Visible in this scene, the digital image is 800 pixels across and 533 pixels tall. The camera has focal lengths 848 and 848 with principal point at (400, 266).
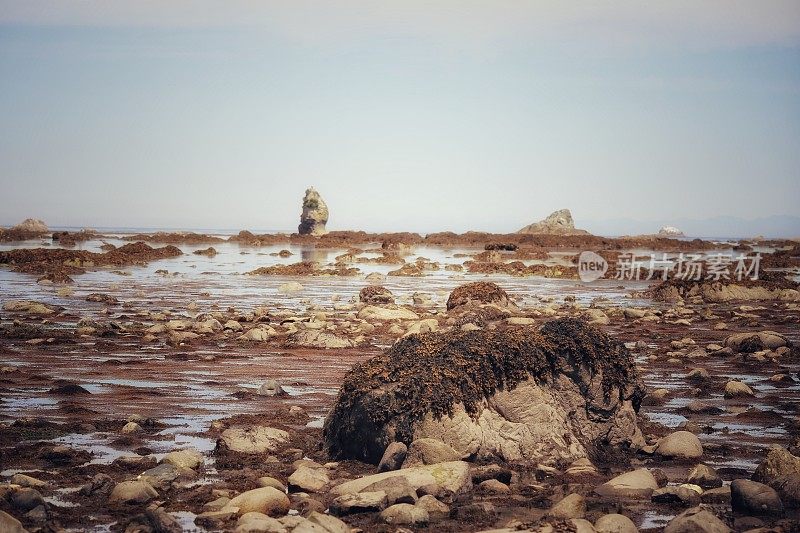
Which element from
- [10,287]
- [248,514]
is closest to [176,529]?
[248,514]

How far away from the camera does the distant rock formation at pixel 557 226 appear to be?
121312mm

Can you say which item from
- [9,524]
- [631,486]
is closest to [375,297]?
[631,486]

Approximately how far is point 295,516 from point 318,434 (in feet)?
10.2

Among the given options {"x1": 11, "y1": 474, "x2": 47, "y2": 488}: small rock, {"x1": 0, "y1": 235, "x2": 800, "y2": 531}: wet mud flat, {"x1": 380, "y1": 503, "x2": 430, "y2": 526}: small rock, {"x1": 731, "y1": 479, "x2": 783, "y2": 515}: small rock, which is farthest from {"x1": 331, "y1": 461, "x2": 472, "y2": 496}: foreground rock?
{"x1": 11, "y1": 474, "x2": 47, "y2": 488}: small rock

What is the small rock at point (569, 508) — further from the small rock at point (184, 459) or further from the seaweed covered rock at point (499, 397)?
the small rock at point (184, 459)

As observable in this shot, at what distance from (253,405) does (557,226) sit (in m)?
112

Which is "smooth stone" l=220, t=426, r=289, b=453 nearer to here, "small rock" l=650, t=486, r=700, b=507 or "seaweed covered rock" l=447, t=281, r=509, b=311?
"small rock" l=650, t=486, r=700, b=507

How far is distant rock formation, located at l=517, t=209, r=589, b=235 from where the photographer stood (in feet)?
398

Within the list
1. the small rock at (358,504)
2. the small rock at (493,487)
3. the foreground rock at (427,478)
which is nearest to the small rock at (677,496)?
the small rock at (493,487)

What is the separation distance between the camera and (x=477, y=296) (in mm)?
25547

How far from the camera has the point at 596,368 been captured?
10484 mm

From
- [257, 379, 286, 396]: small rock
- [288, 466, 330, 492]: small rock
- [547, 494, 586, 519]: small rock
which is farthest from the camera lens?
[257, 379, 286, 396]: small rock

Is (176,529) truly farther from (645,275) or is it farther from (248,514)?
(645,275)

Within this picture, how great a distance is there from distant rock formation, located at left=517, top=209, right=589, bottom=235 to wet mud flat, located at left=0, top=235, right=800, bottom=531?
94845 mm
